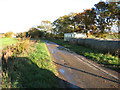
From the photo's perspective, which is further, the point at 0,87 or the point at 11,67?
the point at 11,67

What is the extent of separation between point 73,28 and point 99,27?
13.4 meters

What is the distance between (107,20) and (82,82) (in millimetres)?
19798

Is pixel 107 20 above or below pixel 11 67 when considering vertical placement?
above

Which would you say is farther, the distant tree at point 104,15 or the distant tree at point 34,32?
the distant tree at point 34,32

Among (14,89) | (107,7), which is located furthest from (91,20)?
(14,89)

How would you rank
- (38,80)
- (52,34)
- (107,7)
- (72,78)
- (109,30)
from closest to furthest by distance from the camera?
(38,80)
(72,78)
(107,7)
(109,30)
(52,34)

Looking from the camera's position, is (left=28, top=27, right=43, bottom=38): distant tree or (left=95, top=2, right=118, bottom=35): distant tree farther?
(left=28, top=27, right=43, bottom=38): distant tree

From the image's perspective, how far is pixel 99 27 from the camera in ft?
68.8

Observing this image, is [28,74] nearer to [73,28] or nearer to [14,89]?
[14,89]

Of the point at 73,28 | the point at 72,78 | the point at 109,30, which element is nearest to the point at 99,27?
the point at 109,30

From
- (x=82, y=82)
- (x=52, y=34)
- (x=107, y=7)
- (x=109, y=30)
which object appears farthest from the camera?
(x=52, y=34)

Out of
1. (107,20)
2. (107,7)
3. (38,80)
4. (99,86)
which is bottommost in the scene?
(99,86)

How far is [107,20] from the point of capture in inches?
746

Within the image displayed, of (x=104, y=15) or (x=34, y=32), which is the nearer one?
(x=104, y=15)
